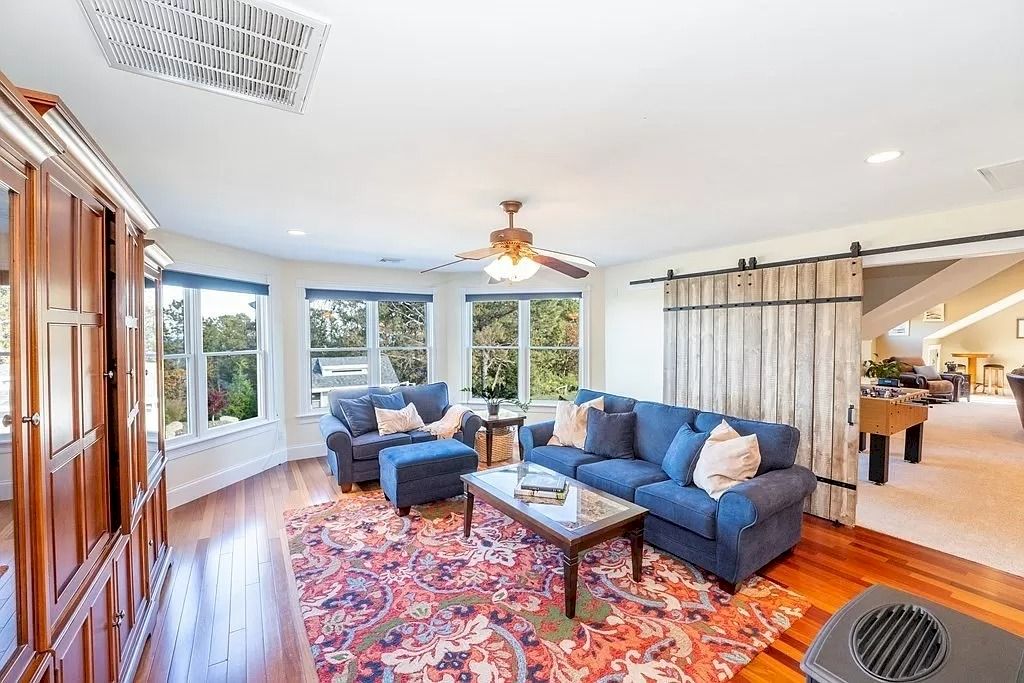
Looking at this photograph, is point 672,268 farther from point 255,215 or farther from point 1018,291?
point 1018,291

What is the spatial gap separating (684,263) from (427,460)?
3.26m

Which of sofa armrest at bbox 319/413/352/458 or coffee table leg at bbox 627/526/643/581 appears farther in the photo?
sofa armrest at bbox 319/413/352/458

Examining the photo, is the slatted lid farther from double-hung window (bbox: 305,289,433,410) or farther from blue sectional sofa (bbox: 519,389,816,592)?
double-hung window (bbox: 305,289,433,410)

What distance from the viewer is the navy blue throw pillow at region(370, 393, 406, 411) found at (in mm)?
4870

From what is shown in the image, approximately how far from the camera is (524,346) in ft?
20.1

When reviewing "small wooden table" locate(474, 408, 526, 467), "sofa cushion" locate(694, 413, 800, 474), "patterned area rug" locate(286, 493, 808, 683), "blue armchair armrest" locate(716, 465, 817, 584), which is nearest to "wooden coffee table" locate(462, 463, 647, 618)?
"patterned area rug" locate(286, 493, 808, 683)

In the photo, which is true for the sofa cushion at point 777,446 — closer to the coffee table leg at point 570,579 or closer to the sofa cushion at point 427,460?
the coffee table leg at point 570,579

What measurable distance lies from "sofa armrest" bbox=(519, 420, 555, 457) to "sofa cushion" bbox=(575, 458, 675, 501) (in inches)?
29.3

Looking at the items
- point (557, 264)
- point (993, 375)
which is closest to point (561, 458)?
point (557, 264)

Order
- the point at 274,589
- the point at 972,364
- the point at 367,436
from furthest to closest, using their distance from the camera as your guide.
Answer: the point at 972,364 → the point at 367,436 → the point at 274,589

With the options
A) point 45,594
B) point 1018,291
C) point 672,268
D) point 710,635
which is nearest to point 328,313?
point 672,268

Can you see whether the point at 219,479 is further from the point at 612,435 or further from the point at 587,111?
the point at 587,111

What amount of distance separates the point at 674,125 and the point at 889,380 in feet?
22.2

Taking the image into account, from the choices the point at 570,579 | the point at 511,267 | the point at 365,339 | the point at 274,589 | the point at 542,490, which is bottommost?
the point at 274,589
